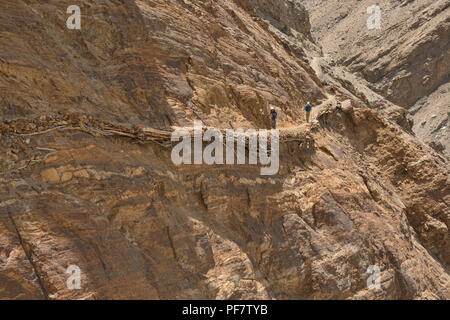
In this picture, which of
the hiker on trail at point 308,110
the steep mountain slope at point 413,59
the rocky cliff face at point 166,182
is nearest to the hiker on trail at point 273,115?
the rocky cliff face at point 166,182

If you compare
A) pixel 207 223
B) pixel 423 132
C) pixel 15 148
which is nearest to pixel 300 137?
pixel 207 223

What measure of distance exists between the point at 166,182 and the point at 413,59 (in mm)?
42272

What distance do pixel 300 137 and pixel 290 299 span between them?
5330 millimetres

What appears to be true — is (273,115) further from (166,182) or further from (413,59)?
(413,59)

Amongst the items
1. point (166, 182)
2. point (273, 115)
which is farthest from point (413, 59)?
point (166, 182)

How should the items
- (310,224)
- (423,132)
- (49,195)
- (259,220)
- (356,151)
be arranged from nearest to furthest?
(49,195) → (259,220) → (310,224) → (356,151) → (423,132)

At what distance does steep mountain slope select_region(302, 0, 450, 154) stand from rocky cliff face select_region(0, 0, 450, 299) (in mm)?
31209

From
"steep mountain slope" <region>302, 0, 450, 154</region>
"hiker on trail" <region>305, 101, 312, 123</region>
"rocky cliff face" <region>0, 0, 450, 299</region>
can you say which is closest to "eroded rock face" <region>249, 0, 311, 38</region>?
"rocky cliff face" <region>0, 0, 450, 299</region>

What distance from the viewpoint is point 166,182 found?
9898 millimetres

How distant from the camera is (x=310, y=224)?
12430mm

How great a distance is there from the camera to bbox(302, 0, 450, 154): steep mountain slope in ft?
146

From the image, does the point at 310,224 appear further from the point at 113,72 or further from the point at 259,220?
the point at 113,72

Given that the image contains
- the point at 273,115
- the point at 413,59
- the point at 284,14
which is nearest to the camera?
the point at 273,115

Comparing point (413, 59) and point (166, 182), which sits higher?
point (413, 59)
